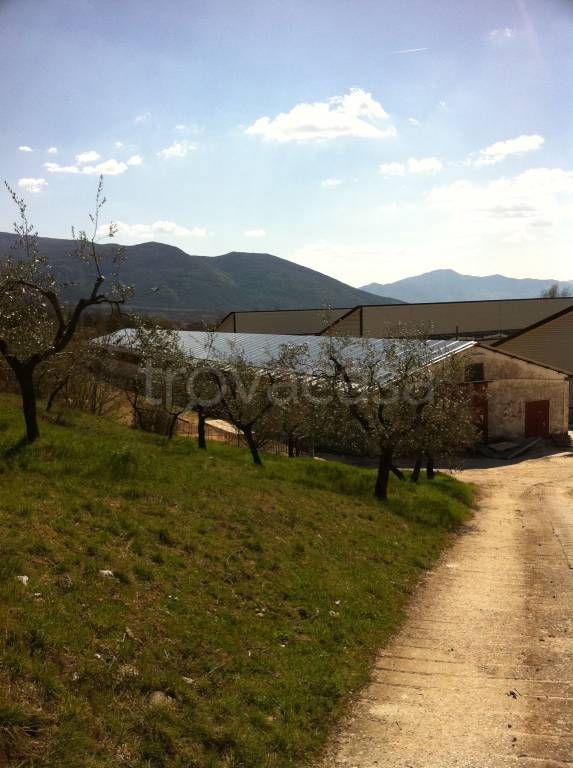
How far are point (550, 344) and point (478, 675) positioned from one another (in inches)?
1479

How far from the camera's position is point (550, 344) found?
41.0 m

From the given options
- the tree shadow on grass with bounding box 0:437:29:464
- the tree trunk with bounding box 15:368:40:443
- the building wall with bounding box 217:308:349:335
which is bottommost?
the tree shadow on grass with bounding box 0:437:29:464

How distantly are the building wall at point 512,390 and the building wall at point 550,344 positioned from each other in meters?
7.32

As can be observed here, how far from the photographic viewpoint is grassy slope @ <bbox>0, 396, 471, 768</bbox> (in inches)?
200

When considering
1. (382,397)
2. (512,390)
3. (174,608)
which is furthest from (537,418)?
(174,608)

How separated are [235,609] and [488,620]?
3884mm

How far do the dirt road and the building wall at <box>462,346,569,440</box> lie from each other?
1989 cm

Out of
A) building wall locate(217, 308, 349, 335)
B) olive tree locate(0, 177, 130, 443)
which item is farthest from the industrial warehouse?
olive tree locate(0, 177, 130, 443)

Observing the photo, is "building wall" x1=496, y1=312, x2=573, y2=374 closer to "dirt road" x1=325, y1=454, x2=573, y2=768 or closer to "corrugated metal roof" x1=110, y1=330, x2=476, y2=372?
"corrugated metal roof" x1=110, y1=330, x2=476, y2=372

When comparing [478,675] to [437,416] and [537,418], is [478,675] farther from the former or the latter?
[537,418]

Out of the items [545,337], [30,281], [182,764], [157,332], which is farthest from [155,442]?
[545,337]

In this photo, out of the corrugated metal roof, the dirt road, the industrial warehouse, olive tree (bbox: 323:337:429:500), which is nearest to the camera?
the dirt road

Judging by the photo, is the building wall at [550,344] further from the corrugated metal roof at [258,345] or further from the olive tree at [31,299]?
the olive tree at [31,299]

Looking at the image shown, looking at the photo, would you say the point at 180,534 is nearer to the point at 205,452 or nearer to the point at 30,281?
the point at 30,281
